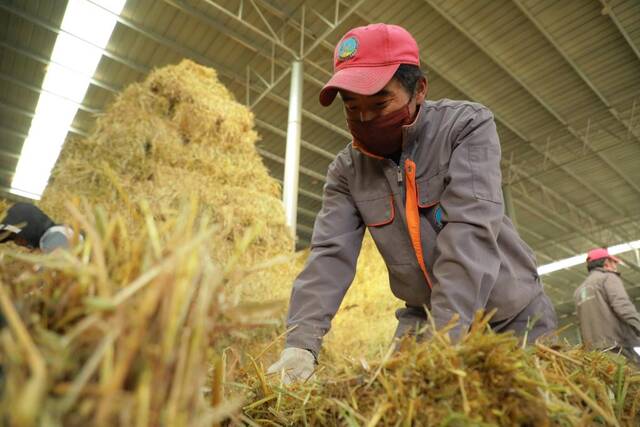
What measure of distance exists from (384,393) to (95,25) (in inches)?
325

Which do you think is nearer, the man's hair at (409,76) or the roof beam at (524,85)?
the man's hair at (409,76)

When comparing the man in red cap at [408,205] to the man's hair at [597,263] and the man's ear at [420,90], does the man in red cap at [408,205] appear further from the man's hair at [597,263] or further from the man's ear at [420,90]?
the man's hair at [597,263]

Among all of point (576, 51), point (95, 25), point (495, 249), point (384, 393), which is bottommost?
point (384, 393)

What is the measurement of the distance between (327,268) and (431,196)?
0.38 m

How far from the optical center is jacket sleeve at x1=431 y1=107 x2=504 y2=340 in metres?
1.04

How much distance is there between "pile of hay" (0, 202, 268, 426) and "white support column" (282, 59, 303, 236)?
481 cm

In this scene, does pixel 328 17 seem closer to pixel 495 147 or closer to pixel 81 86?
pixel 81 86

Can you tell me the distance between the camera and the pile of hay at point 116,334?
14.1 inches

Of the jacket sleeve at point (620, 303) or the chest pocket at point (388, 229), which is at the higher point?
the jacket sleeve at point (620, 303)

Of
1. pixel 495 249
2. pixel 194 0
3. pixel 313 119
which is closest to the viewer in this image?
pixel 495 249

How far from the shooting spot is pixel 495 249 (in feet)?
3.75

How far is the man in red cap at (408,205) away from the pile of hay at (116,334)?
732 millimetres

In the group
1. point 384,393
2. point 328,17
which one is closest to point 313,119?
point 328,17

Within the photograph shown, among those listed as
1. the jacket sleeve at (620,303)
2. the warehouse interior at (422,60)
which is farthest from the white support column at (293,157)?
the jacket sleeve at (620,303)
